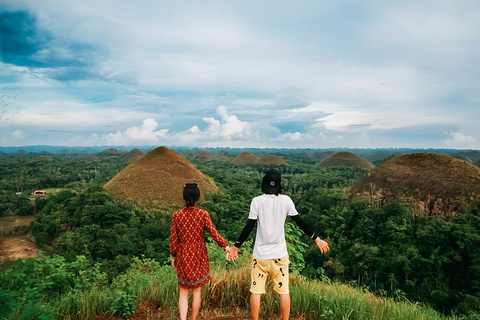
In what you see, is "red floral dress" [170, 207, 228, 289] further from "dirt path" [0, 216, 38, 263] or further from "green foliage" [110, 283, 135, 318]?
"dirt path" [0, 216, 38, 263]

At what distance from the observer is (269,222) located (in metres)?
2.28

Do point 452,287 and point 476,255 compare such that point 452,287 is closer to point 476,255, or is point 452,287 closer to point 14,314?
point 476,255

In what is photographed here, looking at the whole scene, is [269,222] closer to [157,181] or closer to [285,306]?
[285,306]

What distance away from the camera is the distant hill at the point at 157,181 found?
19.7 meters

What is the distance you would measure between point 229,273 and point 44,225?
17.5m

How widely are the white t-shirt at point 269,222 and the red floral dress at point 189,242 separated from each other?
1.19 ft

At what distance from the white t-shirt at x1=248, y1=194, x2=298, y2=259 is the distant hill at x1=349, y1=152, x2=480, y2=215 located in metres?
15.7

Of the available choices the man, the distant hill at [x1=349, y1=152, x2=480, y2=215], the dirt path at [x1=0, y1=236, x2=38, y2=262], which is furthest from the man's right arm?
the dirt path at [x1=0, y1=236, x2=38, y2=262]

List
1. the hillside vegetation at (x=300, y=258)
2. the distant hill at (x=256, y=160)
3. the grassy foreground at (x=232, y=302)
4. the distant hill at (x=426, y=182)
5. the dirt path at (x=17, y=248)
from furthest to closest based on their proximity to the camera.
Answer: the distant hill at (x=256, y=160)
the distant hill at (x=426, y=182)
the dirt path at (x=17, y=248)
the hillside vegetation at (x=300, y=258)
the grassy foreground at (x=232, y=302)

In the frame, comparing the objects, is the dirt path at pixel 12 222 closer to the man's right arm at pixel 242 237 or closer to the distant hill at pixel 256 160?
the man's right arm at pixel 242 237

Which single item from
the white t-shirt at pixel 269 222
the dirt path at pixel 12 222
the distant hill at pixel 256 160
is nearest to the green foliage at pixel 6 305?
the white t-shirt at pixel 269 222

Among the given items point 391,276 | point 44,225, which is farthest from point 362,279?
point 44,225

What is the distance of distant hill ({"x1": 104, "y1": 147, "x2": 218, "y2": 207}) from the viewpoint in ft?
64.6

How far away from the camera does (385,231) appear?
13.1 metres
